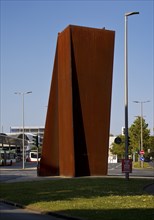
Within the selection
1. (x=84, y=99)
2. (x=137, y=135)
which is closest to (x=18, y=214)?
(x=84, y=99)

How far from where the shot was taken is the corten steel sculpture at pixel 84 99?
1428 inches

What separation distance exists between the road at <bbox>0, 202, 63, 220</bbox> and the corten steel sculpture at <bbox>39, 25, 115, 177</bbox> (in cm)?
1784

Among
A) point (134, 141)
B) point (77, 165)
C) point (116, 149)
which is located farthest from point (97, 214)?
point (116, 149)

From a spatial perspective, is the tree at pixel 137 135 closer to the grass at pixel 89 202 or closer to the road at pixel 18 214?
the grass at pixel 89 202

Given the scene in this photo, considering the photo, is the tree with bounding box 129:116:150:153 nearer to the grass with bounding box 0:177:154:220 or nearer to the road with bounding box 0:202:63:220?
the grass with bounding box 0:177:154:220

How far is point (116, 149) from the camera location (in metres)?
124

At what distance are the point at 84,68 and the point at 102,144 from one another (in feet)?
18.8

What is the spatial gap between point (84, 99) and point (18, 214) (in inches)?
821

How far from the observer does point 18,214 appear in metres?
16.3

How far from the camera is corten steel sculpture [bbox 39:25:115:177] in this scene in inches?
1428

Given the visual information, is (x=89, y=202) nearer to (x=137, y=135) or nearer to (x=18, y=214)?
(x=18, y=214)

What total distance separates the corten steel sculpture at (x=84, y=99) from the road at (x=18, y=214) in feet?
58.5

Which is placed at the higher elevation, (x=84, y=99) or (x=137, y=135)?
(x=84, y=99)

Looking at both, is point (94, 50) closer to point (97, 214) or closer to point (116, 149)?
point (97, 214)
